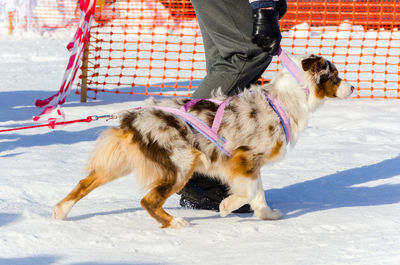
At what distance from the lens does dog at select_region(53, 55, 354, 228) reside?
3.09m

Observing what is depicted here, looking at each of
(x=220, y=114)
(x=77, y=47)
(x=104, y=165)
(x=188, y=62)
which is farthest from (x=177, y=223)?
(x=188, y=62)

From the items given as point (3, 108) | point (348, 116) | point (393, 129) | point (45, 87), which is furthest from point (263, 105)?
point (45, 87)

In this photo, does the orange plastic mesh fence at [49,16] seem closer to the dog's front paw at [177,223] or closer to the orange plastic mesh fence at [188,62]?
the orange plastic mesh fence at [188,62]

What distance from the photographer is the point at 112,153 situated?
312cm

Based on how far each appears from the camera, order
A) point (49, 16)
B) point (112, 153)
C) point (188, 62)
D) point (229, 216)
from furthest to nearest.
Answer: point (49, 16), point (188, 62), point (229, 216), point (112, 153)

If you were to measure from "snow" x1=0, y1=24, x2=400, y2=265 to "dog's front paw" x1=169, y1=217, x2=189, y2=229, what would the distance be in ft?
0.19

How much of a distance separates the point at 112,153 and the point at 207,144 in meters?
0.52

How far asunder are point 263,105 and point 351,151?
2095mm

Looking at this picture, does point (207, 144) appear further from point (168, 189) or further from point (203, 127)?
point (168, 189)

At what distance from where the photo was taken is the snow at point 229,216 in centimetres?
274

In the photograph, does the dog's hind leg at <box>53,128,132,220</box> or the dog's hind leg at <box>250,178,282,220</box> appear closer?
the dog's hind leg at <box>53,128,132,220</box>

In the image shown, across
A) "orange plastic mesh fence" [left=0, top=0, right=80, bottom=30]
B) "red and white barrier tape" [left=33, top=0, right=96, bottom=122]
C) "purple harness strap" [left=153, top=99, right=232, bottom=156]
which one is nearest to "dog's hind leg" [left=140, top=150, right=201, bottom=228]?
"purple harness strap" [left=153, top=99, right=232, bottom=156]

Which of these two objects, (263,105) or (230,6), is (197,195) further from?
(230,6)

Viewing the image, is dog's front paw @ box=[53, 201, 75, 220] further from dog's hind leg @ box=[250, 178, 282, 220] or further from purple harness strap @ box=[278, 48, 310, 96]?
purple harness strap @ box=[278, 48, 310, 96]
